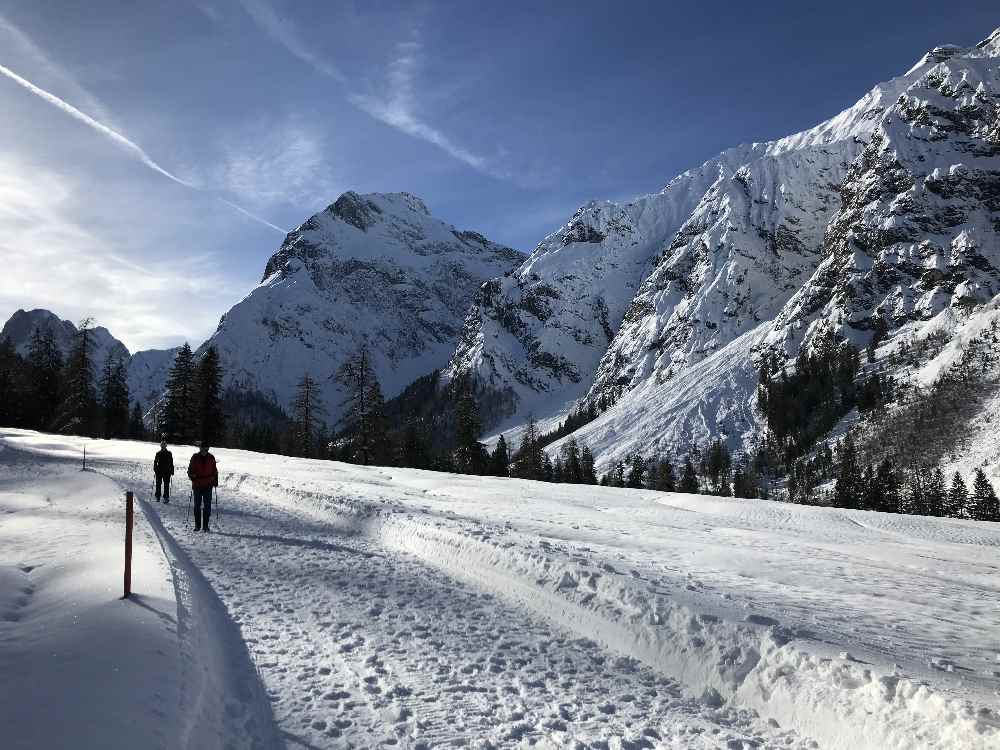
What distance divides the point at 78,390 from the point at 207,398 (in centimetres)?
1423

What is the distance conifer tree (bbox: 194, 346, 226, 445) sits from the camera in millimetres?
55094

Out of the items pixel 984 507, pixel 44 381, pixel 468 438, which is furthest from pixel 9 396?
pixel 984 507

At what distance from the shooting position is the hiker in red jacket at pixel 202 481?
15.3 m

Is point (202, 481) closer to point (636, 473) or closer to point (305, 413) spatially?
point (305, 413)

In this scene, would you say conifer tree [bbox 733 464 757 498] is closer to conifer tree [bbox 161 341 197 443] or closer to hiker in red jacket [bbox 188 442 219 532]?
conifer tree [bbox 161 341 197 443]

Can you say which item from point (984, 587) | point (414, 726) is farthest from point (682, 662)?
point (984, 587)

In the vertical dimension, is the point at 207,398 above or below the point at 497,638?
above

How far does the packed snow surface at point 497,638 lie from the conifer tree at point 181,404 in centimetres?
4291

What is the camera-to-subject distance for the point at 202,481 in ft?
50.9

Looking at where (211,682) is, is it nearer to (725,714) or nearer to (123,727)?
(123,727)

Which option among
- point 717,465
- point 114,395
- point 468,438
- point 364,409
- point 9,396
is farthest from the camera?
point 717,465

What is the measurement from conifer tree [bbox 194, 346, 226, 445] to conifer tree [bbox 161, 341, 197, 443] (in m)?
0.63

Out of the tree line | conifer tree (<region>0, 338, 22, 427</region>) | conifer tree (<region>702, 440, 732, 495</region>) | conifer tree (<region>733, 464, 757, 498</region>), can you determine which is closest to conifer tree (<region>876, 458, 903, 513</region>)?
the tree line

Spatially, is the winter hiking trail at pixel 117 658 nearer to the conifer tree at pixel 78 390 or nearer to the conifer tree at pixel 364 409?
the conifer tree at pixel 364 409
